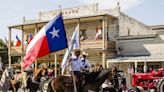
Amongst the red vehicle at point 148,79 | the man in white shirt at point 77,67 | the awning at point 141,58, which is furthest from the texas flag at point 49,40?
the awning at point 141,58

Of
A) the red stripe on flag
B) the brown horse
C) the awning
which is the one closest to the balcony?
the awning

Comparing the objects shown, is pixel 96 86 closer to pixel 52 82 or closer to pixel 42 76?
pixel 52 82

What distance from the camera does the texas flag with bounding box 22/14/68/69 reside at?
11125mm

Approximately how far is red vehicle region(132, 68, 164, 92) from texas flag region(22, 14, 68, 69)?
7.21m

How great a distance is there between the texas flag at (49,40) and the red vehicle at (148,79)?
284 inches

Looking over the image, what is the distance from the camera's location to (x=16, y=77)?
19.6 metres

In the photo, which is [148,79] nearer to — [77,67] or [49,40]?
[77,67]

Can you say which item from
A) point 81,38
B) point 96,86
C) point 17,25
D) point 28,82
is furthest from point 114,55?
point 96,86

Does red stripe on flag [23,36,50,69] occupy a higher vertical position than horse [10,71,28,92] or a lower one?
higher

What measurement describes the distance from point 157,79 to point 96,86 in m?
6.20

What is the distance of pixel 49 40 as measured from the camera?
1162 centimetres

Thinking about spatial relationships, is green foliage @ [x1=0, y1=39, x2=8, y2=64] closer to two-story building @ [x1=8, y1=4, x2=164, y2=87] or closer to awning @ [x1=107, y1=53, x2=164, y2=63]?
two-story building @ [x1=8, y1=4, x2=164, y2=87]

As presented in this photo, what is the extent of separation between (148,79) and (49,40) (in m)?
8.26

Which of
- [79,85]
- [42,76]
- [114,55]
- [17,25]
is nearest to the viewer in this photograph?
[79,85]
